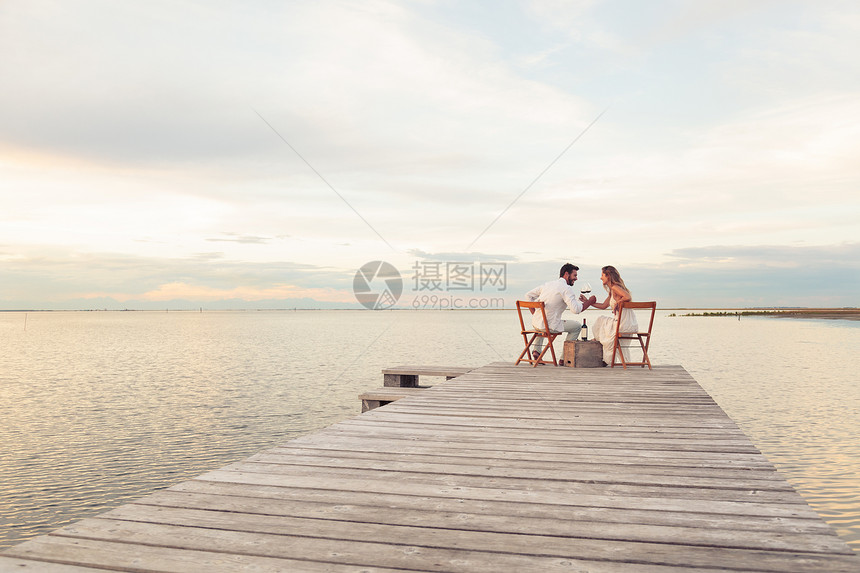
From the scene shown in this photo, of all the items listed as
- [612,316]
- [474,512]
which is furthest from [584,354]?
[474,512]

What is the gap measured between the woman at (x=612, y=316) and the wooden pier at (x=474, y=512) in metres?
4.36

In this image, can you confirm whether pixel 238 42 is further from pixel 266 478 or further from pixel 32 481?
pixel 266 478

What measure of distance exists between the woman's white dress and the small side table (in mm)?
185

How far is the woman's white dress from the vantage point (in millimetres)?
8852

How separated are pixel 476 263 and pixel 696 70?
965 centimetres

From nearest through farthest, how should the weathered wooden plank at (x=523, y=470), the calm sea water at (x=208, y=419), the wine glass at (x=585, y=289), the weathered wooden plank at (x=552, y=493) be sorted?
the weathered wooden plank at (x=552, y=493) < the weathered wooden plank at (x=523, y=470) < the calm sea water at (x=208, y=419) < the wine glass at (x=585, y=289)

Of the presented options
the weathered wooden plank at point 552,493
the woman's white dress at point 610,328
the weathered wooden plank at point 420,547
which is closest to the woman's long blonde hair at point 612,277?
the woman's white dress at point 610,328

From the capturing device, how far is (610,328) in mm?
9109

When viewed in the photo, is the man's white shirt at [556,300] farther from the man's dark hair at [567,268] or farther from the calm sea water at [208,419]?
the calm sea water at [208,419]

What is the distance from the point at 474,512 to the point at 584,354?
7.01 m

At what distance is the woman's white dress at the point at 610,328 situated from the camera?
29.0 feet

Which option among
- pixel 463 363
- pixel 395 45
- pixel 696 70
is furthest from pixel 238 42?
pixel 463 363

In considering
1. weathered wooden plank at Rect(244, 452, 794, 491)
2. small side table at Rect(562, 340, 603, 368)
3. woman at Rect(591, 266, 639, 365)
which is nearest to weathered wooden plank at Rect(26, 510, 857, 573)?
weathered wooden plank at Rect(244, 452, 794, 491)

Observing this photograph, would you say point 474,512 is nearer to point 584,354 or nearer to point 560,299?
point 560,299
